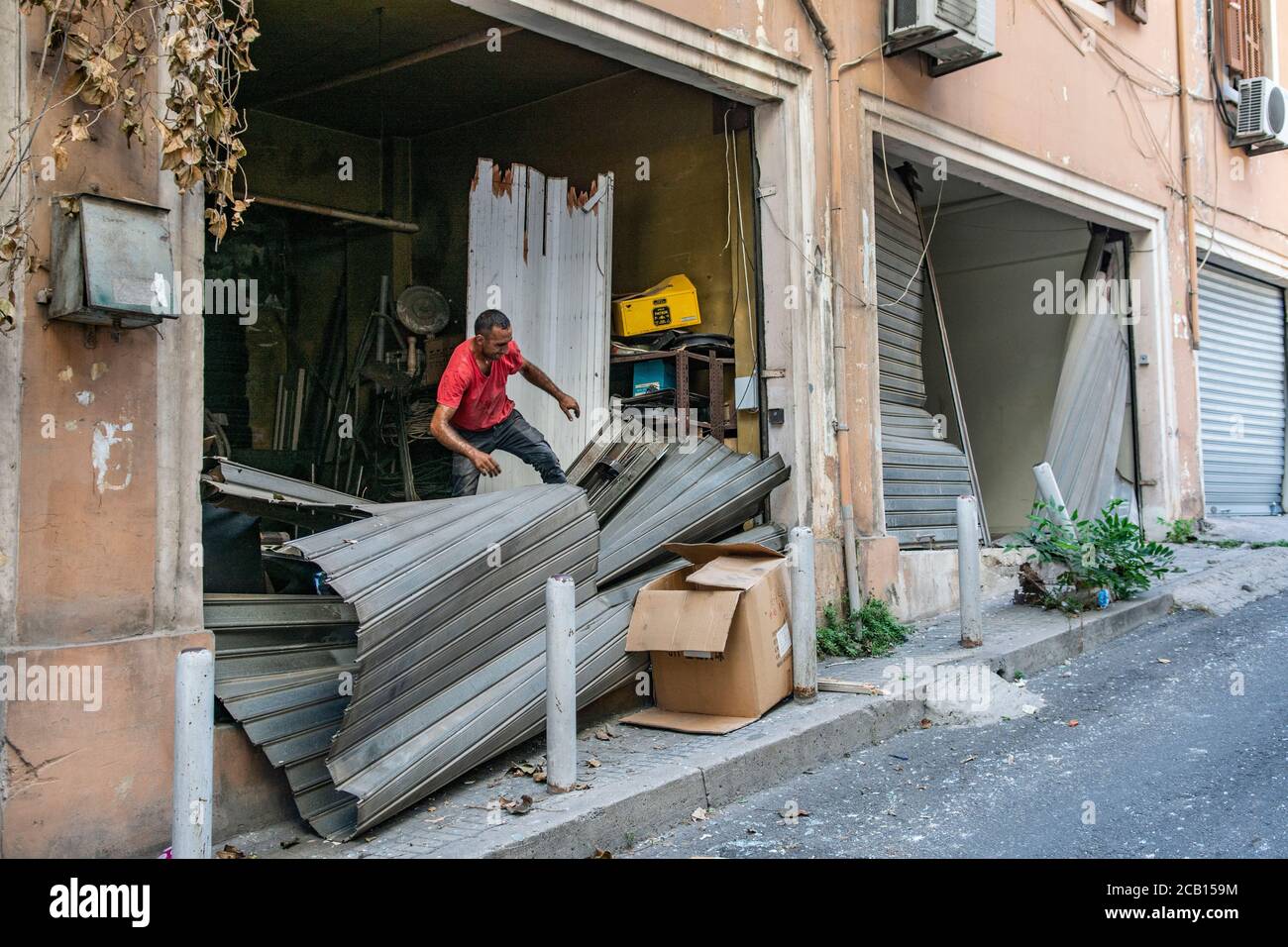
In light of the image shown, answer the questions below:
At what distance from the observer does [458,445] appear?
6.12m

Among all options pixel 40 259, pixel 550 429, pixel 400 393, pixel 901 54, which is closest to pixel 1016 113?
pixel 901 54

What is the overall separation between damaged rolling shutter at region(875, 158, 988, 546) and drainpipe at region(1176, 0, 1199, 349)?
4.32 metres

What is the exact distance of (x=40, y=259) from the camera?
12.6 feet

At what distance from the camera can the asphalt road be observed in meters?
4.07

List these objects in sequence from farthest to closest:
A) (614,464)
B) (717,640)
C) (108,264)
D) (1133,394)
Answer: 1. (1133,394)
2. (614,464)
3. (717,640)
4. (108,264)

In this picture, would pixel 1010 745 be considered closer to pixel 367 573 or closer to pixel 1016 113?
pixel 367 573

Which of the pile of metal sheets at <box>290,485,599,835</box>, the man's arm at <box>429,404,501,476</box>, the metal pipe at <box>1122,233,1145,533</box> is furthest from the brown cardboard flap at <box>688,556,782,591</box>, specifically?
the metal pipe at <box>1122,233,1145,533</box>

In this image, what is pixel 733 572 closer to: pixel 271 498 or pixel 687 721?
pixel 687 721

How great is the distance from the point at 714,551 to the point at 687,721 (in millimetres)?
935

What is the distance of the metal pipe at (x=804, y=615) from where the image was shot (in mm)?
5543

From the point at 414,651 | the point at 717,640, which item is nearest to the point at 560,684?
the point at 414,651

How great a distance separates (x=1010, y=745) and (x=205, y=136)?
15.0 ft

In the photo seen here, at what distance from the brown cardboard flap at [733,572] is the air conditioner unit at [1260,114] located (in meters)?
10.3
